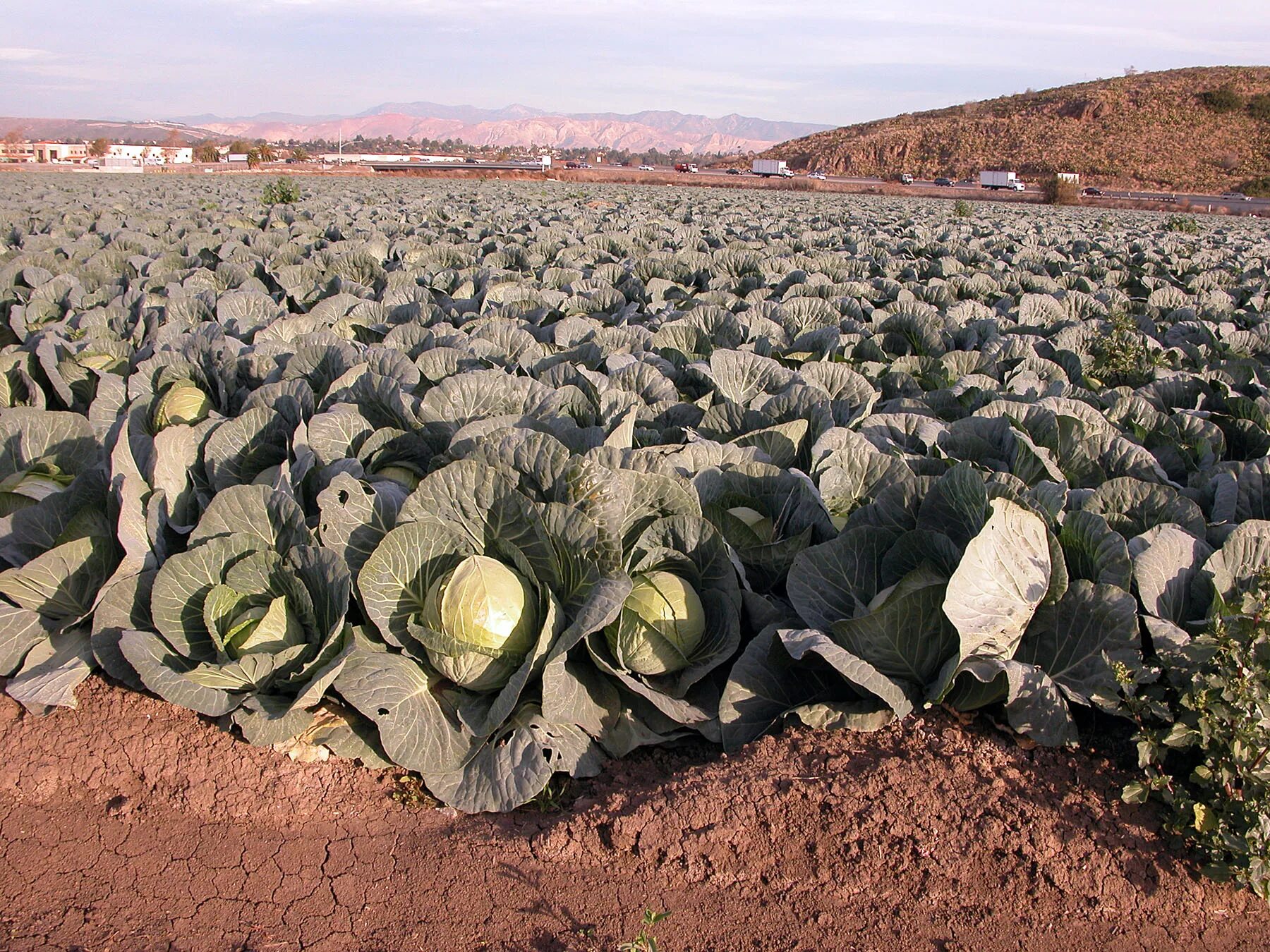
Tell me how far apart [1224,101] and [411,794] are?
9009 cm

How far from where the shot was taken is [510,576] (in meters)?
2.97

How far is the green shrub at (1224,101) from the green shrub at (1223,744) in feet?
289

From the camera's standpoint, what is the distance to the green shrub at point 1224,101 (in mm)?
Result: 69875

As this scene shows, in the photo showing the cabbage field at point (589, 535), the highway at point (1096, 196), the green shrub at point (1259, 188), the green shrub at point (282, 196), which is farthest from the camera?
the green shrub at point (1259, 188)

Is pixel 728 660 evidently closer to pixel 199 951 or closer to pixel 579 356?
pixel 199 951

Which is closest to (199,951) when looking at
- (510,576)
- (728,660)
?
(510,576)

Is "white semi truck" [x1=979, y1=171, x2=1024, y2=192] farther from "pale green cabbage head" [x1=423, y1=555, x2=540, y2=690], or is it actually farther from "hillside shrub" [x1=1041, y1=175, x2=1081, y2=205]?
"pale green cabbage head" [x1=423, y1=555, x2=540, y2=690]

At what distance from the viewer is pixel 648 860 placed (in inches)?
96.1

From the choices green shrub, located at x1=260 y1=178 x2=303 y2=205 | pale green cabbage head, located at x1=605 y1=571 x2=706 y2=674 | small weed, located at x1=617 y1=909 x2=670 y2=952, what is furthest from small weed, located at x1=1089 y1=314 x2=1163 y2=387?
green shrub, located at x1=260 y1=178 x2=303 y2=205

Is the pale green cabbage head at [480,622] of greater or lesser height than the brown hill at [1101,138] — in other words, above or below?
below

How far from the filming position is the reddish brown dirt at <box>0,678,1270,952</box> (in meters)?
2.25

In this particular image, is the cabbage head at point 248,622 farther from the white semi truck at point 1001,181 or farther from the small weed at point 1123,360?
the white semi truck at point 1001,181

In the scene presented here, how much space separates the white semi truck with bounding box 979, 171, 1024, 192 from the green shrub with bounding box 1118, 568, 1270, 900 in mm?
56081

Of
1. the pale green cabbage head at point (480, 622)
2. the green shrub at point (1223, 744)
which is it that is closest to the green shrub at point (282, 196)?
the pale green cabbage head at point (480, 622)
